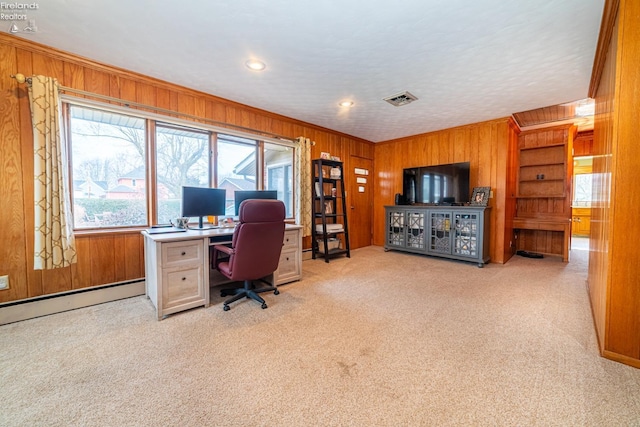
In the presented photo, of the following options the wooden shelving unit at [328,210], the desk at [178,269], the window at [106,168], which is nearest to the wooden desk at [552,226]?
the wooden shelving unit at [328,210]

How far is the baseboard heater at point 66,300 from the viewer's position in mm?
2155

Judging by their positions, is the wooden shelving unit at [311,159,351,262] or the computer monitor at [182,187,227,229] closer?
the computer monitor at [182,187,227,229]

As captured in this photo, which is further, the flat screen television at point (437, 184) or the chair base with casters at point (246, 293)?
the flat screen television at point (437, 184)

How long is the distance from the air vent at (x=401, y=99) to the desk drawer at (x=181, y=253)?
2.92 metres

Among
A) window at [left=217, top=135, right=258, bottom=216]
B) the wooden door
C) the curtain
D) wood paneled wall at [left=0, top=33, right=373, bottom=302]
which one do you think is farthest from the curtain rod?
the wooden door

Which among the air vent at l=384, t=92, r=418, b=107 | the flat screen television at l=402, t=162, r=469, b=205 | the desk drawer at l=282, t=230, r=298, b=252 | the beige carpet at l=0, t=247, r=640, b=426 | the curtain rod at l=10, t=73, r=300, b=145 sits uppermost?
the air vent at l=384, t=92, r=418, b=107

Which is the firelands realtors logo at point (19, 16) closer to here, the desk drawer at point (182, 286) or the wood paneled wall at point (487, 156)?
the desk drawer at point (182, 286)

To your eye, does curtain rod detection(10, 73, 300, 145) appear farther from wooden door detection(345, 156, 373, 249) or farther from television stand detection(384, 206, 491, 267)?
television stand detection(384, 206, 491, 267)

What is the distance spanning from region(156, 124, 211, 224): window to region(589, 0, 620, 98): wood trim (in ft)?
12.6

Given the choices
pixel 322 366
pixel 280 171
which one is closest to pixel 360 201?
pixel 280 171

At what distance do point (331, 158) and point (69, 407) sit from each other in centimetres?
438

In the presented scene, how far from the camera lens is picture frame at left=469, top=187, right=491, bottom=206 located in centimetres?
417

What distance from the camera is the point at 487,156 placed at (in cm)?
432

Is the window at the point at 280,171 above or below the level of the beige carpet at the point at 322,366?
above
